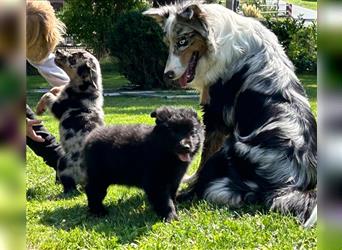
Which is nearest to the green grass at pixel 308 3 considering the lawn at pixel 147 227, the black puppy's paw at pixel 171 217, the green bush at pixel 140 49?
the lawn at pixel 147 227

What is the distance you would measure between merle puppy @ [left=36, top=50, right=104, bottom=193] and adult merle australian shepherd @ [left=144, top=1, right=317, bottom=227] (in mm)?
1225

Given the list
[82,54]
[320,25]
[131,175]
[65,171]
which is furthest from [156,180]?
[320,25]

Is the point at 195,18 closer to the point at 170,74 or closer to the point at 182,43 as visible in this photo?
the point at 182,43

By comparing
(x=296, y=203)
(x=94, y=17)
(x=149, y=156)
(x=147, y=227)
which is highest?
(x=149, y=156)

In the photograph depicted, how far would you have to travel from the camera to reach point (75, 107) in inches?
264

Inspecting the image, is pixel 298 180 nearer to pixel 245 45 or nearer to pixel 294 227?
pixel 294 227

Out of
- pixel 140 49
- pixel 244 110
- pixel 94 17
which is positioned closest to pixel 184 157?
pixel 244 110

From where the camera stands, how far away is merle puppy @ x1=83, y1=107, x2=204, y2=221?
4883 mm

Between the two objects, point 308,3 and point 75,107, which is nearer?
point 75,107

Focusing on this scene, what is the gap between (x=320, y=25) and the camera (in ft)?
3.25

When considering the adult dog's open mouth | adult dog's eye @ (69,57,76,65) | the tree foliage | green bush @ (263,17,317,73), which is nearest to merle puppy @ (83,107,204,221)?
the adult dog's open mouth

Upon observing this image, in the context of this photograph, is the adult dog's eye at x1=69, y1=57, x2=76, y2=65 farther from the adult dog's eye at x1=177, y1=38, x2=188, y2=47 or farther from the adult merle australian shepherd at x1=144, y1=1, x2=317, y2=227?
the adult dog's eye at x1=177, y1=38, x2=188, y2=47

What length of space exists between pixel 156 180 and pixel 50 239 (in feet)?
3.52

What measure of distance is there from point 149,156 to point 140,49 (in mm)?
15973
